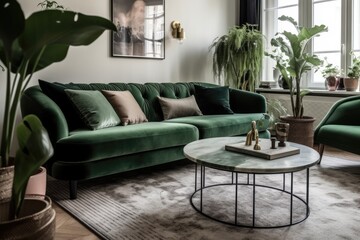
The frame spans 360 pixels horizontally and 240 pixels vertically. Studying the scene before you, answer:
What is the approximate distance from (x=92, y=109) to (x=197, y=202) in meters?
1.17

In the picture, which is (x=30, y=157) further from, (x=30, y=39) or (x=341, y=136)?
(x=341, y=136)

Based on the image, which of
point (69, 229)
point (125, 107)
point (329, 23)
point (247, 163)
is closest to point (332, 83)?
point (329, 23)

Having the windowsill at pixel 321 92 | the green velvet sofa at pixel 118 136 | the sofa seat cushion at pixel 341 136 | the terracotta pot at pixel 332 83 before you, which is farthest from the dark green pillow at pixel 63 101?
the terracotta pot at pixel 332 83

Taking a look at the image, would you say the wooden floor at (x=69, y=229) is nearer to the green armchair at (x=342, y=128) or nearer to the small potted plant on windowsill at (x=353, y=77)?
the green armchair at (x=342, y=128)

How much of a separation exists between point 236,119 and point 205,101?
55 centimetres

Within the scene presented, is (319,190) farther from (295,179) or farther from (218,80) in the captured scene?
(218,80)

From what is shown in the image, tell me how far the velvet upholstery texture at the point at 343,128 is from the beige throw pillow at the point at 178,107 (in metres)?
1.28

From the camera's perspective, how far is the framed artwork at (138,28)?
3711 millimetres

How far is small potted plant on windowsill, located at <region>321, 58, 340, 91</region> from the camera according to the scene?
419 cm

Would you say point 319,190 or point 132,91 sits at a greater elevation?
point 132,91

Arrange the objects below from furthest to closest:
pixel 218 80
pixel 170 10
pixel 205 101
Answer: pixel 218 80
pixel 170 10
pixel 205 101

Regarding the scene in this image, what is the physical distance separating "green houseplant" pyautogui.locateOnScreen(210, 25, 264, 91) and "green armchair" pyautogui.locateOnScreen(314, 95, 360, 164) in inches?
53.4

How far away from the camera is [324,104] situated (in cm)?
425

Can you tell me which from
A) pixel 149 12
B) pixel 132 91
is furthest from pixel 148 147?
pixel 149 12
